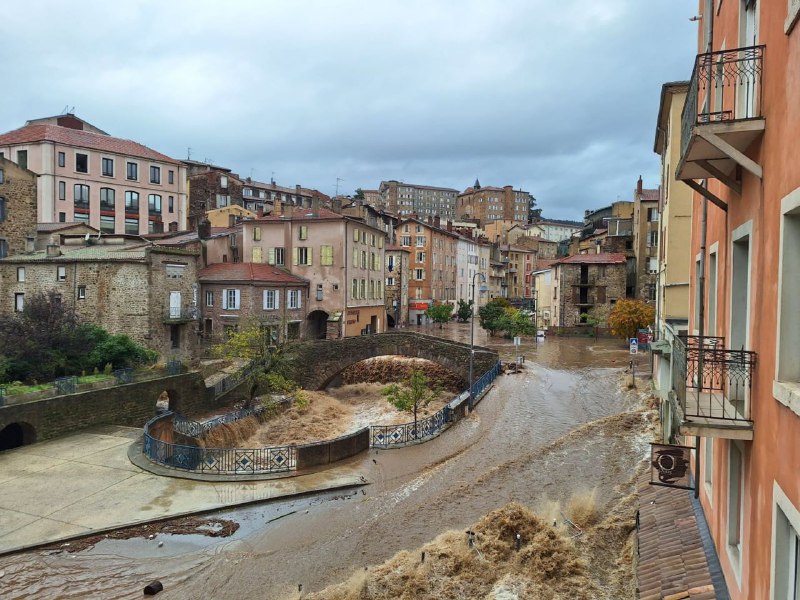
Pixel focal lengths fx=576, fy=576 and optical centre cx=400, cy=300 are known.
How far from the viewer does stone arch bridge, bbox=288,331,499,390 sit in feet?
125

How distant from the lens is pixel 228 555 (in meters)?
13.6

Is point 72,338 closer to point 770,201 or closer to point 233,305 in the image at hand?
point 233,305

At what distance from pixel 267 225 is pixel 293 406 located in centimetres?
2111

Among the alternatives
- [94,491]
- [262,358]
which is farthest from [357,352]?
[94,491]

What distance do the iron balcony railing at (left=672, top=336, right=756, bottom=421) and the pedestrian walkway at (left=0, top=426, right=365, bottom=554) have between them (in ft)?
43.1

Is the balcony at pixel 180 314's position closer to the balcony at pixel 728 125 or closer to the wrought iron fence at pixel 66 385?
the wrought iron fence at pixel 66 385

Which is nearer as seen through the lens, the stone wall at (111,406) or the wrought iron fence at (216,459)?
the wrought iron fence at (216,459)

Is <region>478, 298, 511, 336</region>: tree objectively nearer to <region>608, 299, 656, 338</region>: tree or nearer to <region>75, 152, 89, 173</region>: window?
<region>608, 299, 656, 338</region>: tree

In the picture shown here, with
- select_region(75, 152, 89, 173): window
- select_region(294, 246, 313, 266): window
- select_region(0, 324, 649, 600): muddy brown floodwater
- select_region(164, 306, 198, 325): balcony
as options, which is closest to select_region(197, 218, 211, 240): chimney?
select_region(294, 246, 313, 266): window

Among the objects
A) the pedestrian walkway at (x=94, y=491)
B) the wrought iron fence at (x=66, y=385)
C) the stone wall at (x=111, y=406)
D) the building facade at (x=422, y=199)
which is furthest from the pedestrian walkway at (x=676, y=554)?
the building facade at (x=422, y=199)

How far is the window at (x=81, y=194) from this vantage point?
2189 inches

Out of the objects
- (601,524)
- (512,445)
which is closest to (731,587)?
(601,524)

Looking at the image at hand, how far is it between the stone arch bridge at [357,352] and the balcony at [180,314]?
7.73 metres

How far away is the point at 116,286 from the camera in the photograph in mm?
36312
